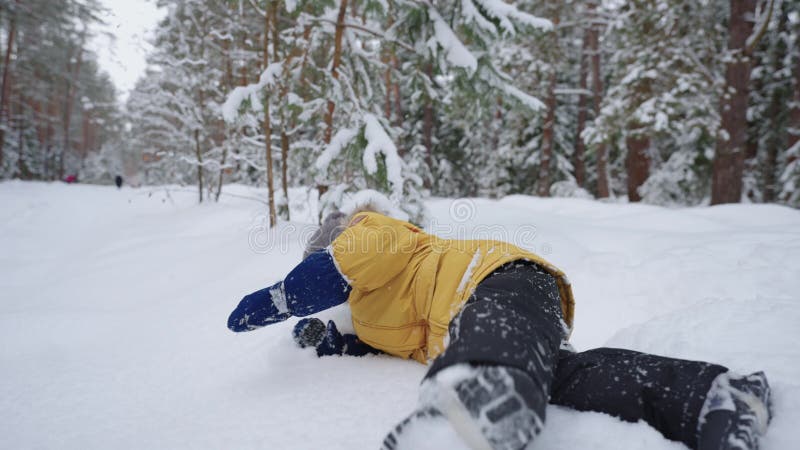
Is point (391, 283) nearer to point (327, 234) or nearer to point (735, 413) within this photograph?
point (327, 234)

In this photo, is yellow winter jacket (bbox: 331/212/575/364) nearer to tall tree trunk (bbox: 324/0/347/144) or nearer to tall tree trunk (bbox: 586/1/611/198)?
tall tree trunk (bbox: 324/0/347/144)

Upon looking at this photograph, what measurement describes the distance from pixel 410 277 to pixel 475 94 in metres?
4.38

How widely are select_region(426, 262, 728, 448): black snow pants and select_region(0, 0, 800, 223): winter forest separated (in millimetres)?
3280

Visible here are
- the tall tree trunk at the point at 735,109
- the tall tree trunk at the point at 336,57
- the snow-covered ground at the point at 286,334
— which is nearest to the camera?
the snow-covered ground at the point at 286,334

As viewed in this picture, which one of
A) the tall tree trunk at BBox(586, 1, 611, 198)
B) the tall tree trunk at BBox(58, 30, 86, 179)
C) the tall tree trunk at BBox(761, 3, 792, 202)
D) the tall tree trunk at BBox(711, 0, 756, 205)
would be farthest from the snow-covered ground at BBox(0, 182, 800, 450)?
the tall tree trunk at BBox(58, 30, 86, 179)

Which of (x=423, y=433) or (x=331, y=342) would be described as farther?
(x=331, y=342)

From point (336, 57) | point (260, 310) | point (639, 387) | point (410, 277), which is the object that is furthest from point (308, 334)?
point (336, 57)

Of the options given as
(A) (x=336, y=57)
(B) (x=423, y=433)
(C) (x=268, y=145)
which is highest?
(A) (x=336, y=57)

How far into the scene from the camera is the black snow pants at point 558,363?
1.08 m

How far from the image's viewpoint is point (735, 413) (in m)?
1.08

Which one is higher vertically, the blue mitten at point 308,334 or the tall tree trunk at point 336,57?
the tall tree trunk at point 336,57

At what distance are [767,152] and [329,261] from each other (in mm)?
15055

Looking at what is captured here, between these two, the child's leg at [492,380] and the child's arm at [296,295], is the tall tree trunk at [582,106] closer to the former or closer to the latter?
the child's arm at [296,295]

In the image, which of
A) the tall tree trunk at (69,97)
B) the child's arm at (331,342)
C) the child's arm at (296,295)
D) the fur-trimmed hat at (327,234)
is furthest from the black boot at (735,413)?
the tall tree trunk at (69,97)
